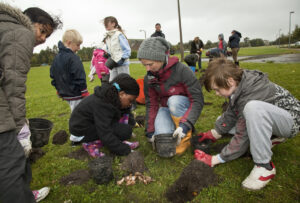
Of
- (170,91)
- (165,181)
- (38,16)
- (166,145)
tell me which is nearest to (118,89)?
(170,91)

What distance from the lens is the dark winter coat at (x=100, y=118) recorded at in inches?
108

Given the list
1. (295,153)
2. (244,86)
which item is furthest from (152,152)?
(295,153)

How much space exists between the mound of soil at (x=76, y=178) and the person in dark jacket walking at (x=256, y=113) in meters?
1.56

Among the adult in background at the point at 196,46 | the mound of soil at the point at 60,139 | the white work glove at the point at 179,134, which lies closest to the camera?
the white work glove at the point at 179,134

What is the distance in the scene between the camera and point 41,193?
2.21 meters

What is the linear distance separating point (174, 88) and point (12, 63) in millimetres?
2133

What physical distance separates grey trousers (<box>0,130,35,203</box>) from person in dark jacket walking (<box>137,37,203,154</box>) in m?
1.81

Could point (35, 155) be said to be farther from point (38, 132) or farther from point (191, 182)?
point (191, 182)

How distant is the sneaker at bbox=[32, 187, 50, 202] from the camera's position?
2164 millimetres

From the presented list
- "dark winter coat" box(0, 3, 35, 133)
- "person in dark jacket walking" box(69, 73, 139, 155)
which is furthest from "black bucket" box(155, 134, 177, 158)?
"dark winter coat" box(0, 3, 35, 133)

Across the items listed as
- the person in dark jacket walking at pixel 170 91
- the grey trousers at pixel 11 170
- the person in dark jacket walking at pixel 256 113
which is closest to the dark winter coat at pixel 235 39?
the person in dark jacket walking at pixel 170 91

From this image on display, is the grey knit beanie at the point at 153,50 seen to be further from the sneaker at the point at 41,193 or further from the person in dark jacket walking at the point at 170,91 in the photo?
the sneaker at the point at 41,193

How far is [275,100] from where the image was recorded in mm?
2164

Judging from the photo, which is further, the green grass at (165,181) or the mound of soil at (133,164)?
the mound of soil at (133,164)
